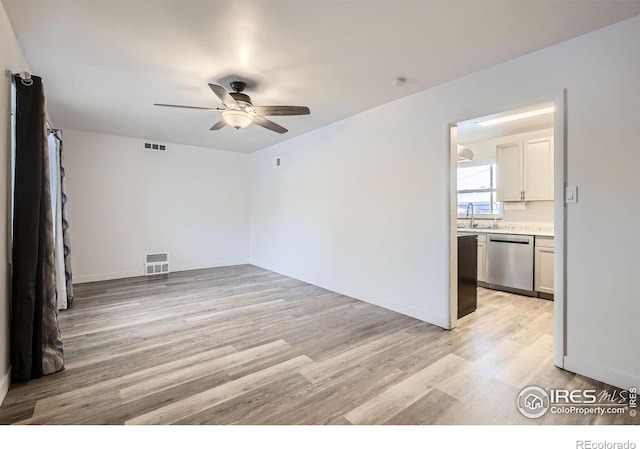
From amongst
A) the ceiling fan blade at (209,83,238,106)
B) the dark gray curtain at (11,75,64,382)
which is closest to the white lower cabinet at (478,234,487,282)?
the ceiling fan blade at (209,83,238,106)

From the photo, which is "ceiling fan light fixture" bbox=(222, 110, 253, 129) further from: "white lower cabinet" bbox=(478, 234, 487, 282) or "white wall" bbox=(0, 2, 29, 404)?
"white lower cabinet" bbox=(478, 234, 487, 282)

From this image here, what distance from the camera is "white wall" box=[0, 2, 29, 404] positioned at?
6.50 ft

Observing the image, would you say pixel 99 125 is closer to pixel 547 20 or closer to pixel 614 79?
pixel 547 20

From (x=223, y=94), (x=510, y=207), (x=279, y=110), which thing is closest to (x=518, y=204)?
(x=510, y=207)

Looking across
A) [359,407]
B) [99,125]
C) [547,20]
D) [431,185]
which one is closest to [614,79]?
[547,20]

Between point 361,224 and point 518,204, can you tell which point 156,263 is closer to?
point 361,224

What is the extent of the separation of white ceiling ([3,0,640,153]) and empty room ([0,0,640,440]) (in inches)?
0.8

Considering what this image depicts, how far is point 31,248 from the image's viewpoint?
2.18m

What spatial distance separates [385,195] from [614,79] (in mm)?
2180

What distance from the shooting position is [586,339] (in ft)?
7.37

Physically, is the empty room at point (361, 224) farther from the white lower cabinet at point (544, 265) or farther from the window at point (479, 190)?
the window at point (479, 190)

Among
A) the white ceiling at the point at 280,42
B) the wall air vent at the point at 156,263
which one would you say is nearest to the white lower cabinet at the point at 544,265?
the white ceiling at the point at 280,42

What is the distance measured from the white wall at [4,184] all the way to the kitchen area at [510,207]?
13.1 ft

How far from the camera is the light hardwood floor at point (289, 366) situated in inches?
71.8
